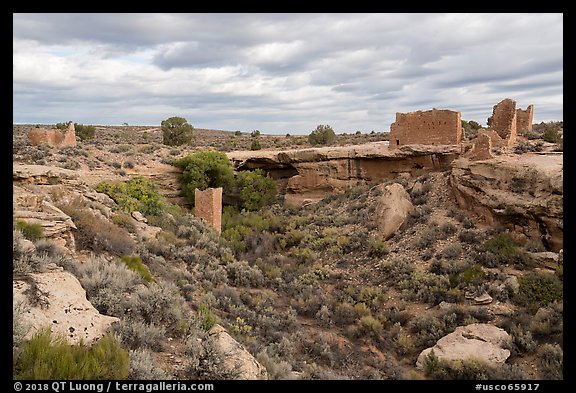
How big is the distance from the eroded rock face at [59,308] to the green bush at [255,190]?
1728 centimetres

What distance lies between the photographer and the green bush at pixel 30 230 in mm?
6666

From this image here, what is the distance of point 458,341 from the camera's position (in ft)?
31.0

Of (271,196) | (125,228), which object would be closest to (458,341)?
(125,228)

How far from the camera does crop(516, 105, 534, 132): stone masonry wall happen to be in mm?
21359

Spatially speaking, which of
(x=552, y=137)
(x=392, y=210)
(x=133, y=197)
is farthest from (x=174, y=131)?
(x=552, y=137)

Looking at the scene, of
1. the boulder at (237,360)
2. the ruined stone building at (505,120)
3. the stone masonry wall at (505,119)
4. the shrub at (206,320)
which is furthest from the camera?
the stone masonry wall at (505,119)

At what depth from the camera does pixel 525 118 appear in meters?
21.6

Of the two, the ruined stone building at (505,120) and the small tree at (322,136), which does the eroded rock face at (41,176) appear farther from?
the small tree at (322,136)

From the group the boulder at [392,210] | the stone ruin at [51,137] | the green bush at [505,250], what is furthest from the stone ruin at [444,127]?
the stone ruin at [51,137]

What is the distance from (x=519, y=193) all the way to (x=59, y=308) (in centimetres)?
1378

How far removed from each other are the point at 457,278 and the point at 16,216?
11764mm

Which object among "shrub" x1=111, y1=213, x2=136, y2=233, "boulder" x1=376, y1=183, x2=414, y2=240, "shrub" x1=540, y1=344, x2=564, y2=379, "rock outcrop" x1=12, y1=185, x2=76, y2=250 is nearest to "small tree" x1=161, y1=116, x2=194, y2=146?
"boulder" x1=376, y1=183, x2=414, y2=240

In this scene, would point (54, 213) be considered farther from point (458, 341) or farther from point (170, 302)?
point (458, 341)

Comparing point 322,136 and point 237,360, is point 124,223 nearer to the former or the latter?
point 237,360
